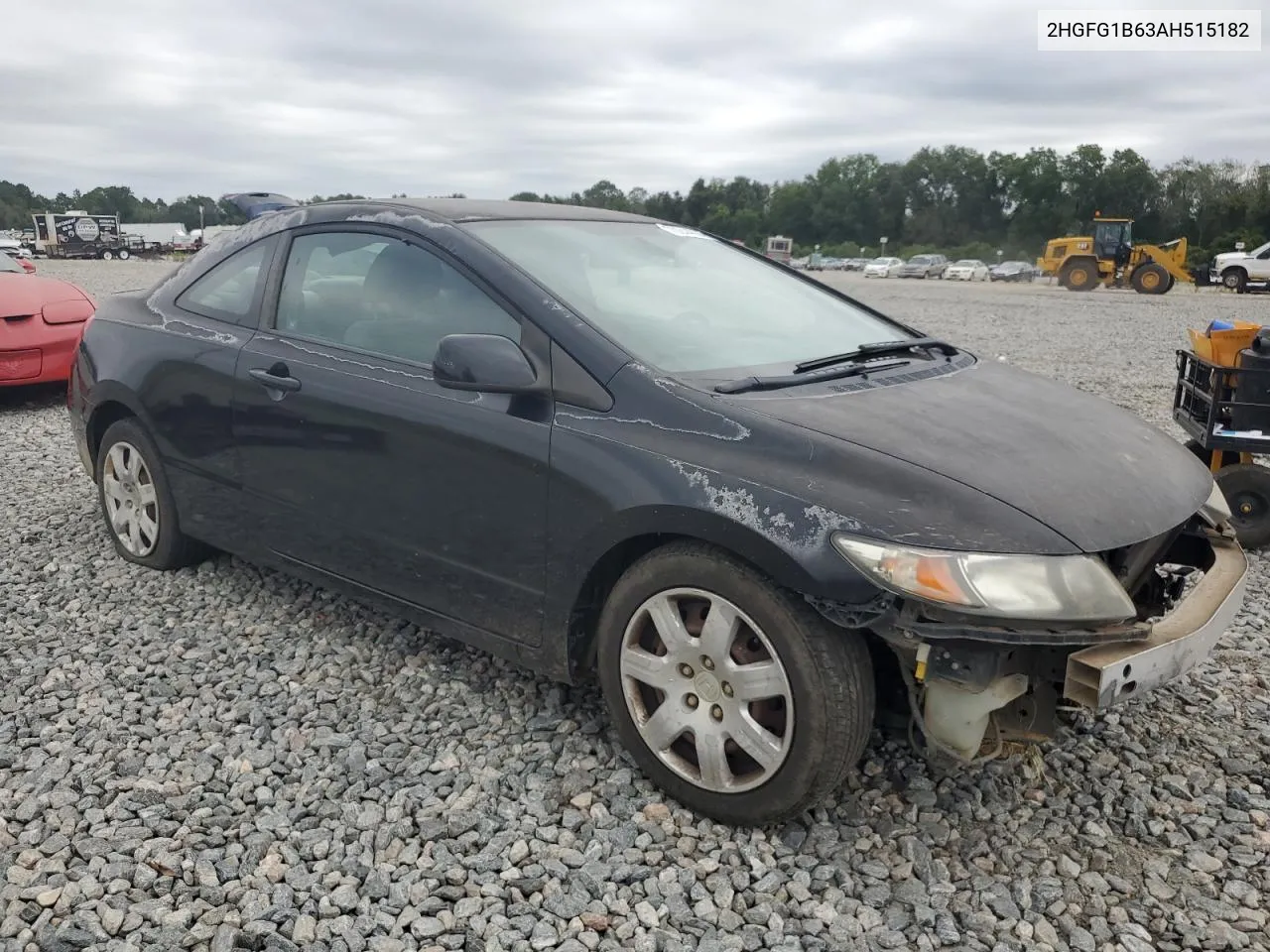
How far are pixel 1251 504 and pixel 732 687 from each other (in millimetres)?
3709

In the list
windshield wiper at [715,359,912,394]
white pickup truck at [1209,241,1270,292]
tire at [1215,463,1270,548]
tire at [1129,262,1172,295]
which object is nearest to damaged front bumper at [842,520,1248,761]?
windshield wiper at [715,359,912,394]

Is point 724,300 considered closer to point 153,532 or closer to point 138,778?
point 138,778

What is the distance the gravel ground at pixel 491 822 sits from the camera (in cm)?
237

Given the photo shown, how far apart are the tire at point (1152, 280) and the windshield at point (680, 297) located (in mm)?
29033

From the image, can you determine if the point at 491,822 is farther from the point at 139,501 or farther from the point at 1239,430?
the point at 1239,430

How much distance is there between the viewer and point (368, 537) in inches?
132

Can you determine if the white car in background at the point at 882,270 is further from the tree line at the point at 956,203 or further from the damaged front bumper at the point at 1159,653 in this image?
the damaged front bumper at the point at 1159,653

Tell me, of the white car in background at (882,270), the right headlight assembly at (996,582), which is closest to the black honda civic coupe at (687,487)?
the right headlight assembly at (996,582)

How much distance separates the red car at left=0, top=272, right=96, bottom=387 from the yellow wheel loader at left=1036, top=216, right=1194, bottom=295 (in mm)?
28933

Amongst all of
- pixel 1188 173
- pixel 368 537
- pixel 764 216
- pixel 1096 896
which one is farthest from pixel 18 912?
pixel 764 216

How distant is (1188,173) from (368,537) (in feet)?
245

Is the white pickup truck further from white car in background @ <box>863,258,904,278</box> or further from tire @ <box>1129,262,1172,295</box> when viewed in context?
white car in background @ <box>863,258,904,278</box>

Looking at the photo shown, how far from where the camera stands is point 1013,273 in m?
47.2

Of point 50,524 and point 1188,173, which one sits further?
point 1188,173
